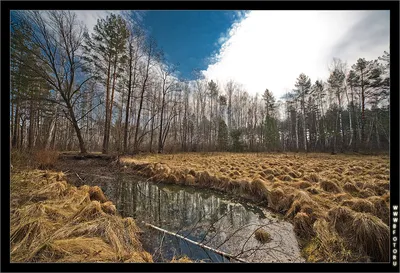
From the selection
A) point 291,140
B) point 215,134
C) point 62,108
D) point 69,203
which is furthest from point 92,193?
point 291,140

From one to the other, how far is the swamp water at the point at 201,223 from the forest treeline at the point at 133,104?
1594 mm

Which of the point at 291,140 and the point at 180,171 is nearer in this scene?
the point at 180,171

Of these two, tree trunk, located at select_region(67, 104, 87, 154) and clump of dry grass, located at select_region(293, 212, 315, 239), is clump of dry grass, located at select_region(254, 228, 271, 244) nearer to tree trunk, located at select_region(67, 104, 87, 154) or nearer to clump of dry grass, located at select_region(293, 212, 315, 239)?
clump of dry grass, located at select_region(293, 212, 315, 239)

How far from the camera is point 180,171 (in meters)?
4.70

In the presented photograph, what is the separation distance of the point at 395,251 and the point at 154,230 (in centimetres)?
257

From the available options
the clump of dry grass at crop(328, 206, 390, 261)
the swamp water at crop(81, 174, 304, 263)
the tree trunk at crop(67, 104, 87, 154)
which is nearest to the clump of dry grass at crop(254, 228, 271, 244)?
the swamp water at crop(81, 174, 304, 263)

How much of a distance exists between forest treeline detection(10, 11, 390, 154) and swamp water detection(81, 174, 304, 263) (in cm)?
159

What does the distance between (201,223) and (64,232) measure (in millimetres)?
1765

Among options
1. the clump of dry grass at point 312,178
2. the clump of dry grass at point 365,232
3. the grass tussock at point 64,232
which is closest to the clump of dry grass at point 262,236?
the clump of dry grass at point 365,232

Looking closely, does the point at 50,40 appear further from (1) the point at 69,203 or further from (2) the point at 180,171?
(2) the point at 180,171

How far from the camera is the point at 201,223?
229 cm

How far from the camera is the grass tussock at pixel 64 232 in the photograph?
3.75 feet
